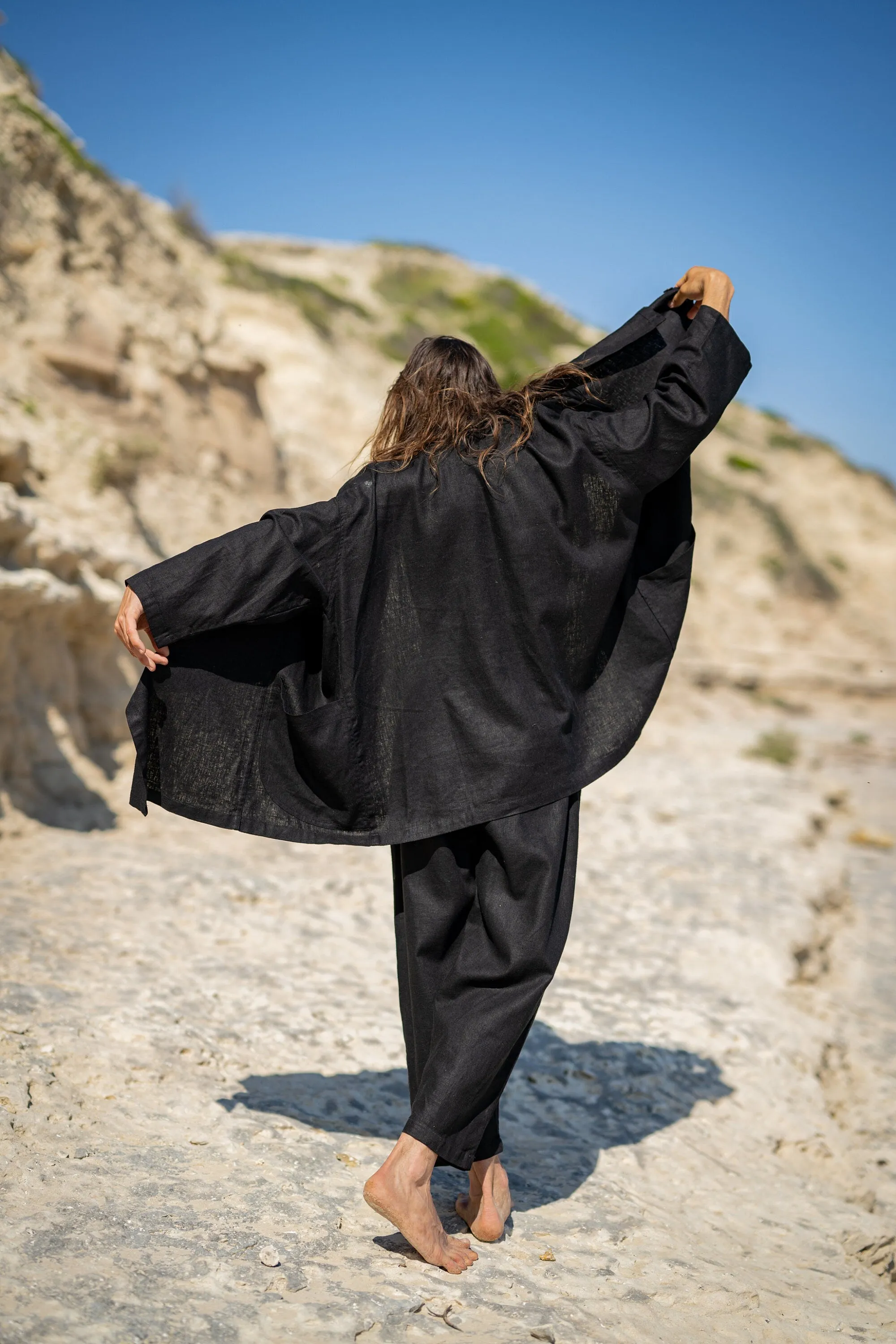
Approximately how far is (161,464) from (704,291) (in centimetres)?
727

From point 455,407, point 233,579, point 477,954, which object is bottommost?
point 477,954

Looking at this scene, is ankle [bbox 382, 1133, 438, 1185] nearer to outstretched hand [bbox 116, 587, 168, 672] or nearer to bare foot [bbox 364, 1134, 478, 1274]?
bare foot [bbox 364, 1134, 478, 1274]

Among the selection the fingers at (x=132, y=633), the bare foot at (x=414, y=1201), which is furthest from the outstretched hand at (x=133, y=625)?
the bare foot at (x=414, y=1201)

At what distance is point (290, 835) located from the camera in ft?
7.20

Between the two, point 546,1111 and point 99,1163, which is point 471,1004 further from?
point 546,1111

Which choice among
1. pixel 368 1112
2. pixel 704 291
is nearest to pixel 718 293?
pixel 704 291

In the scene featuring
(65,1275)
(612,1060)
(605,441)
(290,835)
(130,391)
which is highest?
(130,391)

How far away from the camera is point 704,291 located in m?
2.28

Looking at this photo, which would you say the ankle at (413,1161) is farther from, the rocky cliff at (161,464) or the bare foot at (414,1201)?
the rocky cliff at (161,464)

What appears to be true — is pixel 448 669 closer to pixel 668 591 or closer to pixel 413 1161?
pixel 668 591

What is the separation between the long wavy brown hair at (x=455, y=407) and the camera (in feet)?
6.97

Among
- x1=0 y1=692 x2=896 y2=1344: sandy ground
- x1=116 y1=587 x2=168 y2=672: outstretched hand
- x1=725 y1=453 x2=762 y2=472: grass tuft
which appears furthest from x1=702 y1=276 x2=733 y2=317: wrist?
x1=725 y1=453 x2=762 y2=472: grass tuft

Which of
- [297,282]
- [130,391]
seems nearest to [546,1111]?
[130,391]

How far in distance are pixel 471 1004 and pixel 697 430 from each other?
1250 mm
